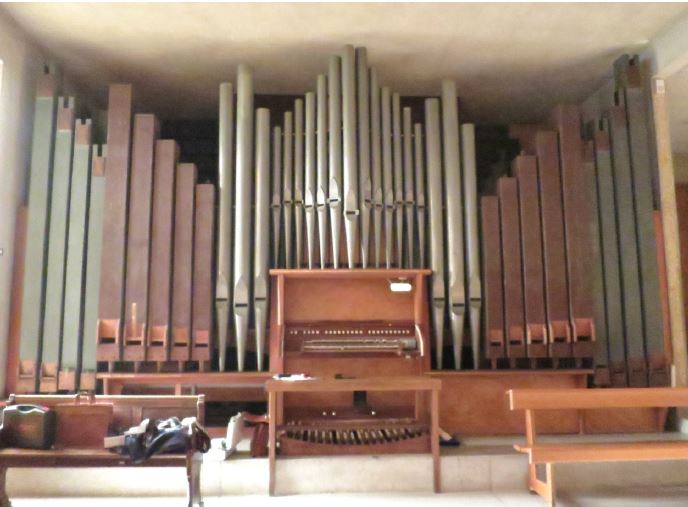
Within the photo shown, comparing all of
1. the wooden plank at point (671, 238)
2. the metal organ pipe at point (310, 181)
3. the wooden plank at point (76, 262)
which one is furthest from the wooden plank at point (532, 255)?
the wooden plank at point (76, 262)

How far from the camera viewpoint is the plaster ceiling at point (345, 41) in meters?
5.61

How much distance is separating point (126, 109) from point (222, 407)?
301 cm

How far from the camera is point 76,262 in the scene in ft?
19.2

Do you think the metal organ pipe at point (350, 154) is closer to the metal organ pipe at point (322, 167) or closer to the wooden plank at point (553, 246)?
the metal organ pipe at point (322, 167)

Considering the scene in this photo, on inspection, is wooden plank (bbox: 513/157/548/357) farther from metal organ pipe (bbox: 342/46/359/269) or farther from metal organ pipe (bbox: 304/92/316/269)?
metal organ pipe (bbox: 304/92/316/269)

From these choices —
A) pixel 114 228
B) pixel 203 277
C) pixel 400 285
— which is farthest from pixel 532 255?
pixel 114 228

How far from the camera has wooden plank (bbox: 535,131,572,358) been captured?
600 centimetres

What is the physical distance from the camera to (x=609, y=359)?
237 inches

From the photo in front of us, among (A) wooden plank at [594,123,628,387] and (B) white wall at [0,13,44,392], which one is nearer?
(B) white wall at [0,13,44,392]

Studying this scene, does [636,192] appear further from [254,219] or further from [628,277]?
[254,219]

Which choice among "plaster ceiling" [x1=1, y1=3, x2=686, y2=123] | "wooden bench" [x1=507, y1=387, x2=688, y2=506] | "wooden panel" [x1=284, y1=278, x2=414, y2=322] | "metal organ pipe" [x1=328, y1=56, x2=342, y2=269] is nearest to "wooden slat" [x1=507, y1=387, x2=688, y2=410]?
"wooden bench" [x1=507, y1=387, x2=688, y2=506]

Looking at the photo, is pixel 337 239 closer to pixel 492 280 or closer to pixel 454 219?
pixel 454 219

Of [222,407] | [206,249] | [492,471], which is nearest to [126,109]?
[206,249]

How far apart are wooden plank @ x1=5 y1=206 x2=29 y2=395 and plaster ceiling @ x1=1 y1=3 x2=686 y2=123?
1.76 metres
